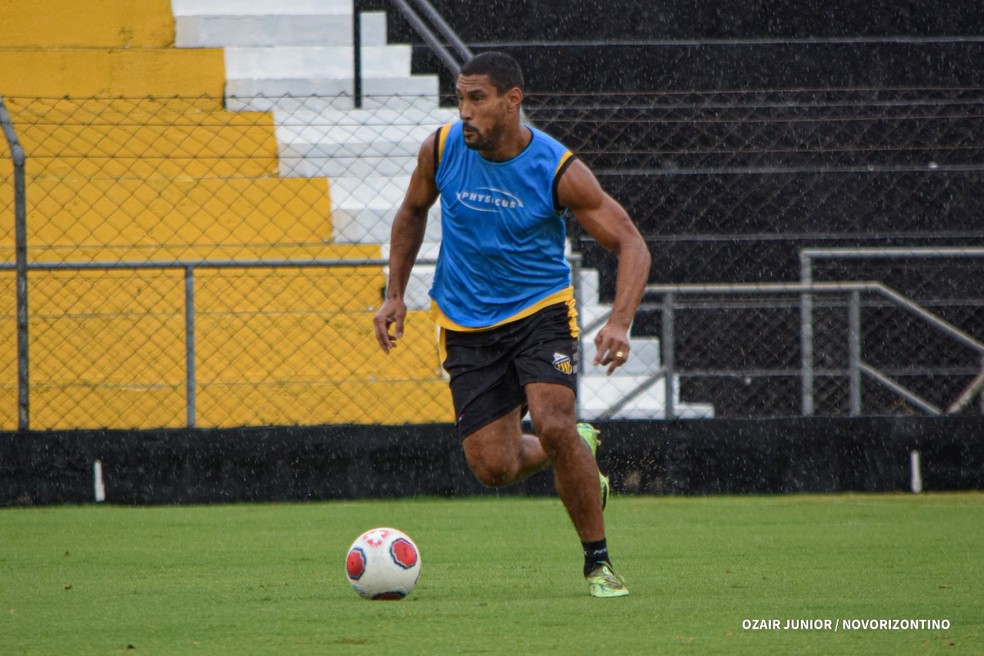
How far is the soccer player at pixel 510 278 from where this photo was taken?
17.2 ft

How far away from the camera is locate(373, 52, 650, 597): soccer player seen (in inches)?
206

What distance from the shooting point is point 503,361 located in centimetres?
555

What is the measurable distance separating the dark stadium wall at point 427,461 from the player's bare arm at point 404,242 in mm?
3871

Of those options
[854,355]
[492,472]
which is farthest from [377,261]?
[492,472]

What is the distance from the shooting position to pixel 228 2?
532 inches

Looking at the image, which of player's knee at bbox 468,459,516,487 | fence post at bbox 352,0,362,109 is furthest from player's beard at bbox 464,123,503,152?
fence post at bbox 352,0,362,109

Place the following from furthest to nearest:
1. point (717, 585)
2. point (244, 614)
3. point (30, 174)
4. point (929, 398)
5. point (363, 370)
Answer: point (929, 398) → point (30, 174) → point (363, 370) → point (717, 585) → point (244, 614)

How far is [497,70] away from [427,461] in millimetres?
4572

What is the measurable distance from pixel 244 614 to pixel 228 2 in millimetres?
9688

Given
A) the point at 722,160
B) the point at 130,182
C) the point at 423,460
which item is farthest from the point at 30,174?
the point at 722,160

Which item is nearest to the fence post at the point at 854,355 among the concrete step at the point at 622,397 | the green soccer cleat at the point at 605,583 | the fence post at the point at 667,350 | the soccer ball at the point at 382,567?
the fence post at the point at 667,350

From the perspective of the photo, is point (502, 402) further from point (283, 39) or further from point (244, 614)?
point (283, 39)

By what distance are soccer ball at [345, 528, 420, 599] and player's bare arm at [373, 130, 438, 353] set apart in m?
0.84

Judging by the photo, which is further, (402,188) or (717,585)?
(402,188)
